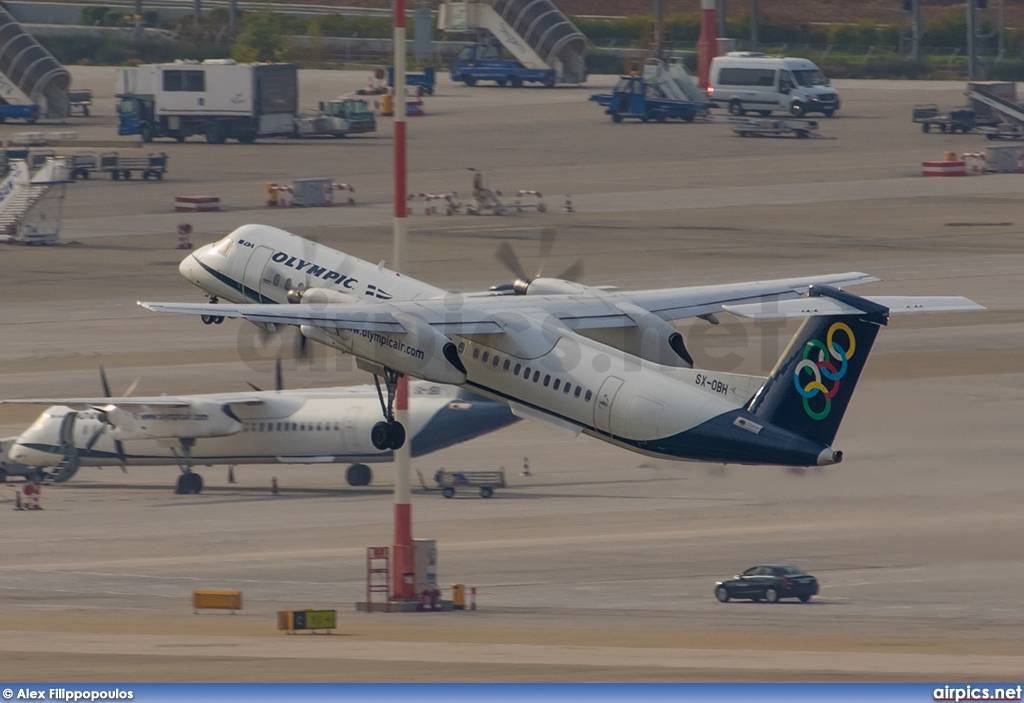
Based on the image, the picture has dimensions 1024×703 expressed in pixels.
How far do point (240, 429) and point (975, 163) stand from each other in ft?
235

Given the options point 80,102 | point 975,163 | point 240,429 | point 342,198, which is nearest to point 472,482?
point 240,429

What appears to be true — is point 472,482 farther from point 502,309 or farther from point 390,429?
point 502,309

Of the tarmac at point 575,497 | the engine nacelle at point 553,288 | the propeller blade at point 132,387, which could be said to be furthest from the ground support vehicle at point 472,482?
the engine nacelle at point 553,288

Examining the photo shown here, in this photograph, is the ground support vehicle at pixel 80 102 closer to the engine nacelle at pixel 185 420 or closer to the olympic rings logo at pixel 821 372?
the engine nacelle at pixel 185 420

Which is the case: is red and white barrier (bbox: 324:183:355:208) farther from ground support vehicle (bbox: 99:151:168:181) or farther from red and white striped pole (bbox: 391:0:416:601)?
red and white striped pole (bbox: 391:0:416:601)

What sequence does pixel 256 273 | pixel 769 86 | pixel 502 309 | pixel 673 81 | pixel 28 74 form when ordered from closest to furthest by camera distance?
1. pixel 502 309
2. pixel 256 273
3. pixel 769 86
4. pixel 28 74
5. pixel 673 81

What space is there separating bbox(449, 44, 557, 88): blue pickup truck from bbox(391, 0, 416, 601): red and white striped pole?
112876 millimetres

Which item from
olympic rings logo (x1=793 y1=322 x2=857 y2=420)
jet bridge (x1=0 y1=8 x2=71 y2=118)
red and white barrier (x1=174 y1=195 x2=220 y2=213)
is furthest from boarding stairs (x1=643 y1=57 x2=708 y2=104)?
olympic rings logo (x1=793 y1=322 x2=857 y2=420)

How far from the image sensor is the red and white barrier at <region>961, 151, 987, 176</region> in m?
115

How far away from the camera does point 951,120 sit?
5138 inches

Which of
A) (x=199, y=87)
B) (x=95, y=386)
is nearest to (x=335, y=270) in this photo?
(x=95, y=386)

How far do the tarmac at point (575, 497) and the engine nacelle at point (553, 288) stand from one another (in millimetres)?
7720

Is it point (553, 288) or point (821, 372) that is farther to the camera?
point (553, 288)

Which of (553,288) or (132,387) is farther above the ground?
(553,288)
